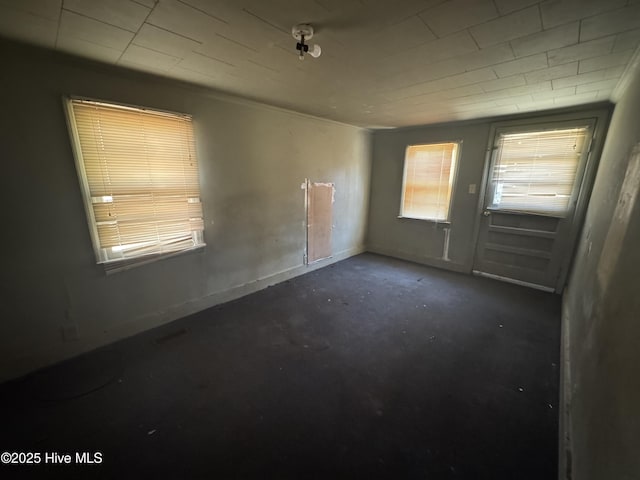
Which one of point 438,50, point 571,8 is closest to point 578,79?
point 571,8

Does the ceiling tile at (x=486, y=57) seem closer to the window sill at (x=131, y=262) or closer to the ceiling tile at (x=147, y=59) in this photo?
the ceiling tile at (x=147, y=59)

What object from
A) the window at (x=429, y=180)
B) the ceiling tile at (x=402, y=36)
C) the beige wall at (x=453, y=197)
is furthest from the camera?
the window at (x=429, y=180)

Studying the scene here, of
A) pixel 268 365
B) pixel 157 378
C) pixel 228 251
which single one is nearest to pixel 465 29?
pixel 268 365

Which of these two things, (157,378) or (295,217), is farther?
(295,217)

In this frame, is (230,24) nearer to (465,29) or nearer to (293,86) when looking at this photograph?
(293,86)

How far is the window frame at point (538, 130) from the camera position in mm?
3047

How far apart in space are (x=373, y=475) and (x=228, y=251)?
8.31 feet

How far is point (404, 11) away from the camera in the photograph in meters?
1.31

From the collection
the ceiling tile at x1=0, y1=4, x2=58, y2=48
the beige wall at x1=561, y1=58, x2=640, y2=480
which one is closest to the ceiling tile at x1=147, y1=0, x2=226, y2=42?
the ceiling tile at x1=0, y1=4, x2=58, y2=48

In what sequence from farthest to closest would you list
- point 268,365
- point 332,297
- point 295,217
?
point 295,217 < point 332,297 < point 268,365

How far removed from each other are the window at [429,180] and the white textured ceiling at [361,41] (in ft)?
5.56

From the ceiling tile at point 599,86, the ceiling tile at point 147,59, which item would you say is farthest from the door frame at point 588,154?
the ceiling tile at point 147,59

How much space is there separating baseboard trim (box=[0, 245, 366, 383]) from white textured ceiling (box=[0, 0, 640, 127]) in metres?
2.26

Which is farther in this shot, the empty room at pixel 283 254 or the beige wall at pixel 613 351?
the empty room at pixel 283 254
